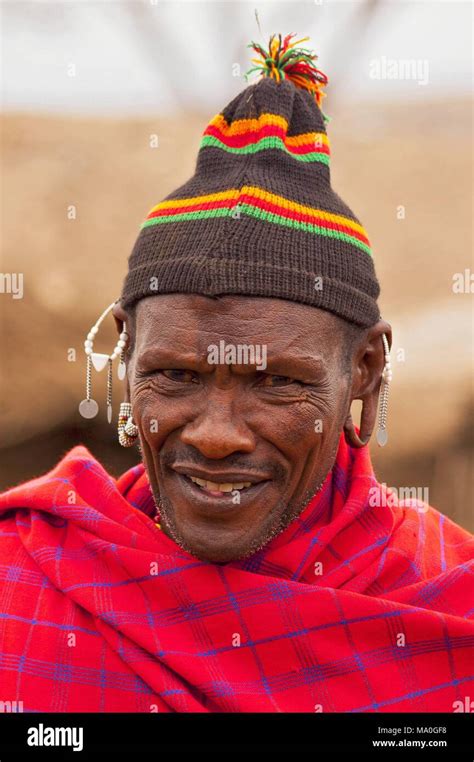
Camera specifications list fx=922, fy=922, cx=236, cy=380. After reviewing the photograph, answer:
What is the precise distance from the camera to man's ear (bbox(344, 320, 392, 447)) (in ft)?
9.66

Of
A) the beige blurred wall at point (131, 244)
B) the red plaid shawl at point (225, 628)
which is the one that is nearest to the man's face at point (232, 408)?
the red plaid shawl at point (225, 628)

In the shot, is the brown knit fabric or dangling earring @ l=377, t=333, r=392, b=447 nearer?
the brown knit fabric

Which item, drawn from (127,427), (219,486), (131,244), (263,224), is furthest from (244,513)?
(131,244)

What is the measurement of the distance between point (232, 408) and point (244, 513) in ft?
1.02

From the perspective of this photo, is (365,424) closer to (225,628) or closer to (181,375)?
(181,375)

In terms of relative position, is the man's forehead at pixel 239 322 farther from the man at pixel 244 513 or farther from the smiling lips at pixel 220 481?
the smiling lips at pixel 220 481

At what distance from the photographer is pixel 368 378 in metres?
3.02

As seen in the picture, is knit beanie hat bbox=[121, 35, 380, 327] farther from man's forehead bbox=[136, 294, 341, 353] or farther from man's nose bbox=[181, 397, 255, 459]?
man's nose bbox=[181, 397, 255, 459]

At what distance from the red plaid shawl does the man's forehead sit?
0.64 meters

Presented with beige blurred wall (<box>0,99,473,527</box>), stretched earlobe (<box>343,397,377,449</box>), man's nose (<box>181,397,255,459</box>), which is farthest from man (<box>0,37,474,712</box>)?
beige blurred wall (<box>0,99,473,527</box>)

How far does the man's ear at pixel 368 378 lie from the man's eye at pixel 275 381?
32cm
